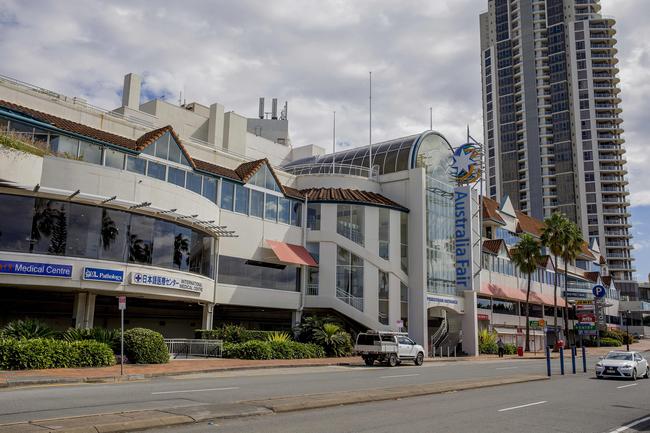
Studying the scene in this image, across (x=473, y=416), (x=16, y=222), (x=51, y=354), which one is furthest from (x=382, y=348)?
(x=16, y=222)

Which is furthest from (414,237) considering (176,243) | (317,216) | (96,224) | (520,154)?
(520,154)

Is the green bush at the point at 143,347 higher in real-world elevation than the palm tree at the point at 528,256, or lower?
lower

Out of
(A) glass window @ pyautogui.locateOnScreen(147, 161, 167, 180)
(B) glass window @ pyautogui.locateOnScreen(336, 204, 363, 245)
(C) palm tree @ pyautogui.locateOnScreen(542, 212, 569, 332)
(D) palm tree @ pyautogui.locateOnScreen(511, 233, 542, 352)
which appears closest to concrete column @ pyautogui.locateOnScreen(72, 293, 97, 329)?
(A) glass window @ pyautogui.locateOnScreen(147, 161, 167, 180)

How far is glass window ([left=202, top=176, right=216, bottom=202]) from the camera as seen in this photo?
3409 cm

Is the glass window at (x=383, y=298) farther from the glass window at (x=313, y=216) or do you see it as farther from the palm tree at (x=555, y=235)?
the palm tree at (x=555, y=235)

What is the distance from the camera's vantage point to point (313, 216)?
41156 millimetres

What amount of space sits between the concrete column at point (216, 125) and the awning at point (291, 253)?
11.5 metres

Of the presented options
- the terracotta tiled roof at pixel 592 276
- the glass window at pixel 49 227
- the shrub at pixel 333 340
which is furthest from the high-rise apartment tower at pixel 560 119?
the glass window at pixel 49 227

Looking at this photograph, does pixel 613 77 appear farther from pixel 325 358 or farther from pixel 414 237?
pixel 325 358

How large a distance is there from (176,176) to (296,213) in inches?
420

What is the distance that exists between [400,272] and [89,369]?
25.5 metres

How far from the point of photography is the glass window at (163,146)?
30.7 meters

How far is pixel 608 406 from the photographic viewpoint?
1463 cm

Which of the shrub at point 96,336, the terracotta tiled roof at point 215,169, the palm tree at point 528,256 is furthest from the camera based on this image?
the palm tree at point 528,256
